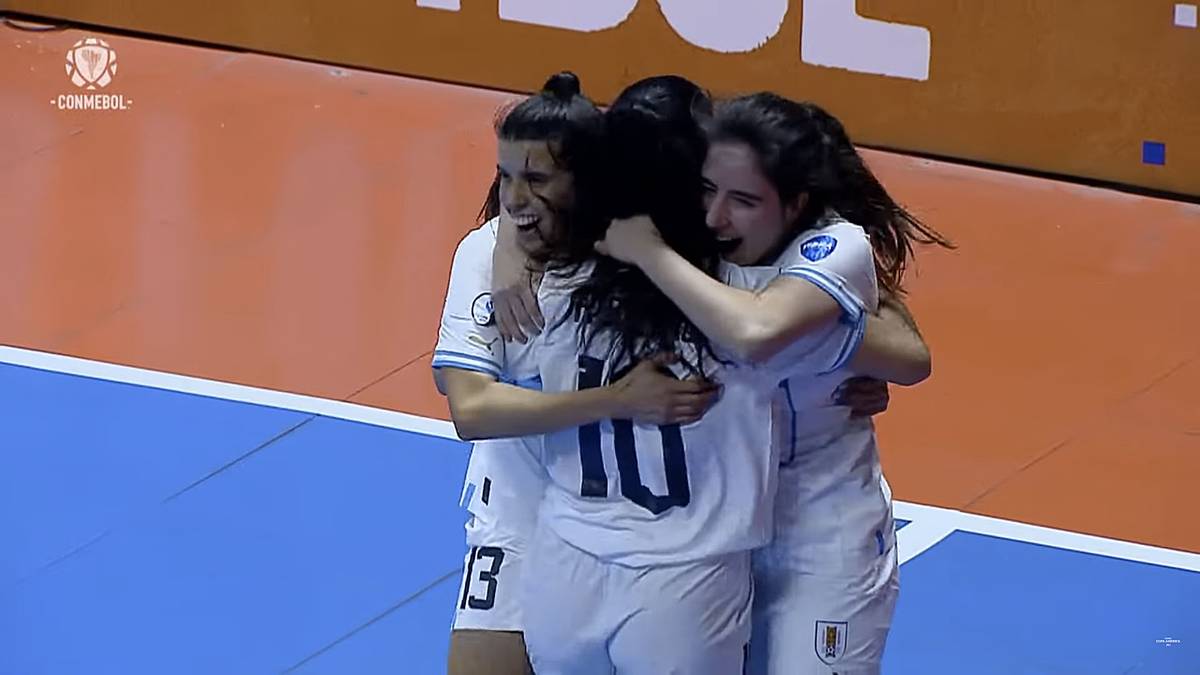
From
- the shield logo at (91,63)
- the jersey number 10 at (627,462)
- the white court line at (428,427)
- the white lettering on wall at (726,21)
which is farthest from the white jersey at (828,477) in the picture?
the shield logo at (91,63)

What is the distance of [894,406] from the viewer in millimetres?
6684

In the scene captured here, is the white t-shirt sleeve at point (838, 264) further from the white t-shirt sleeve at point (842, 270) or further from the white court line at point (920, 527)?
the white court line at point (920, 527)

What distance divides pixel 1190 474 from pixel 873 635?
3147 mm

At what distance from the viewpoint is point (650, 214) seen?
318 cm

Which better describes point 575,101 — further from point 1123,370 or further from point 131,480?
point 1123,370

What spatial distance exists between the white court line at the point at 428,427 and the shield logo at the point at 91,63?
2919 mm

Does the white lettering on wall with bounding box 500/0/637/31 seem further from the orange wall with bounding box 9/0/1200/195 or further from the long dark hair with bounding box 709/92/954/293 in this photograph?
the long dark hair with bounding box 709/92/954/293

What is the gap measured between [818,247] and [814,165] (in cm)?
15

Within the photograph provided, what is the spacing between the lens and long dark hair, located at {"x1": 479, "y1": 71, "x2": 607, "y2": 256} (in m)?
3.14

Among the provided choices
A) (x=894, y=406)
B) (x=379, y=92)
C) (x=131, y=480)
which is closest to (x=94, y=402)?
(x=131, y=480)

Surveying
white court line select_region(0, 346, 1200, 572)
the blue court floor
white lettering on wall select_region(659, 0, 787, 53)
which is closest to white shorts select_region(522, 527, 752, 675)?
the blue court floor

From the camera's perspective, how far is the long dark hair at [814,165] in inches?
127

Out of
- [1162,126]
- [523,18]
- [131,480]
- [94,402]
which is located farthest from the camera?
[523,18]

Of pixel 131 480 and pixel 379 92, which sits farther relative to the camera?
pixel 379 92
